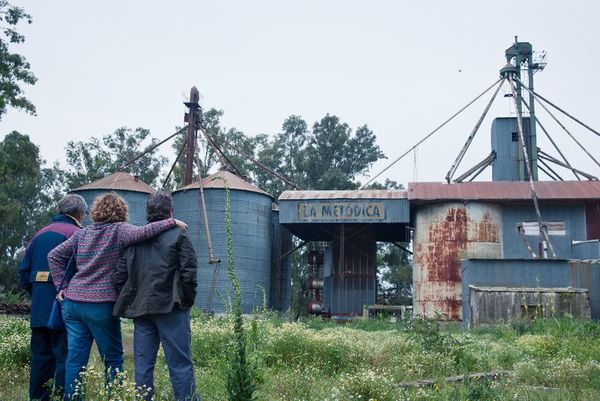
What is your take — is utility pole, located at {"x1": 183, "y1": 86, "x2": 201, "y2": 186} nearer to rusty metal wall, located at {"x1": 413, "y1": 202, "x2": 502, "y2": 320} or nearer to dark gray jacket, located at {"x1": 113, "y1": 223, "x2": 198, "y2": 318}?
rusty metal wall, located at {"x1": 413, "y1": 202, "x2": 502, "y2": 320}

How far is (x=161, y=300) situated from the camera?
5293 millimetres

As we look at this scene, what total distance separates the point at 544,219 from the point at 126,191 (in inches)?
733

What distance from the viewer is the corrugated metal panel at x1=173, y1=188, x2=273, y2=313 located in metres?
27.5

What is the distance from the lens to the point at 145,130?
186 feet

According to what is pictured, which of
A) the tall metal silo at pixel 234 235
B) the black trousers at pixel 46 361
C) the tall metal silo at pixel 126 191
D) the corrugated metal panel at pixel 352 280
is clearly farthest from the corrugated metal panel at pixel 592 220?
the black trousers at pixel 46 361

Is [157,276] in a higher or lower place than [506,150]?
lower

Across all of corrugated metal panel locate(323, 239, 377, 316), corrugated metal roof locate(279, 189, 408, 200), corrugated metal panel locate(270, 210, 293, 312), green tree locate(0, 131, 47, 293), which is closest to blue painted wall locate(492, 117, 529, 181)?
corrugated metal roof locate(279, 189, 408, 200)

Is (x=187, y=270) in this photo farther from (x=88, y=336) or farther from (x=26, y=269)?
(x=26, y=269)

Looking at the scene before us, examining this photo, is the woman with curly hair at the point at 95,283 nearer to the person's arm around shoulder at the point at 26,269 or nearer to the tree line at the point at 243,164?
the person's arm around shoulder at the point at 26,269

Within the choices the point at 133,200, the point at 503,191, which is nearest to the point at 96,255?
the point at 503,191

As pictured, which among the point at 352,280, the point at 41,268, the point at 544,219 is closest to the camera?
the point at 41,268

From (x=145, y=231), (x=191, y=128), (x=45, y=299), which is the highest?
(x=191, y=128)

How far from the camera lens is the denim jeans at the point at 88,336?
17.9 ft

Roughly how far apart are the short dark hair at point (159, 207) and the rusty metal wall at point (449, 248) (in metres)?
19.6
